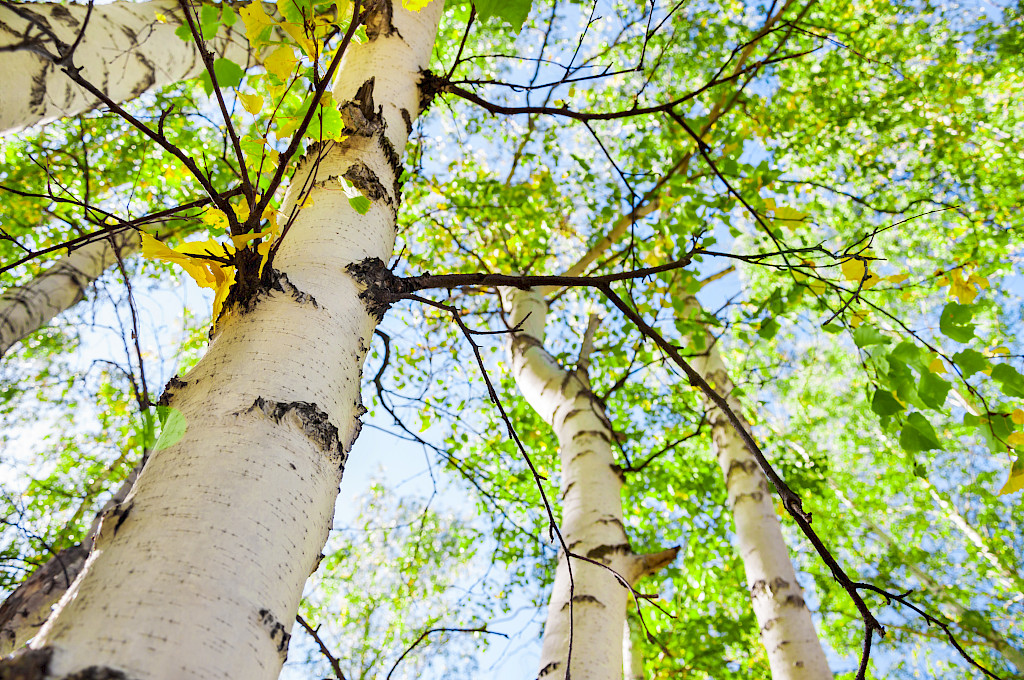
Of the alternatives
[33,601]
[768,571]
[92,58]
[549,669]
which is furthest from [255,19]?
[768,571]

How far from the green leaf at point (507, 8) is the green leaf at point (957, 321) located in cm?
124

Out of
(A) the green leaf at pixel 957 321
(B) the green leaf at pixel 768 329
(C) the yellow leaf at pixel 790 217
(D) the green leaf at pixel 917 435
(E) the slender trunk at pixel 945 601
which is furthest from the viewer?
(E) the slender trunk at pixel 945 601

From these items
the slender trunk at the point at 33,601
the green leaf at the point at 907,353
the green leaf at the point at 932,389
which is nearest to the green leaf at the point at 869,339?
the green leaf at the point at 907,353

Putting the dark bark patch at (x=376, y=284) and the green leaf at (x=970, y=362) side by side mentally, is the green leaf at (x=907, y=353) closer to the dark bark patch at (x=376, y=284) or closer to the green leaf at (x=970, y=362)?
the green leaf at (x=970, y=362)

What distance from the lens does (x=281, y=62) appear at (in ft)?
3.10

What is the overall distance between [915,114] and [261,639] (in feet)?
22.3

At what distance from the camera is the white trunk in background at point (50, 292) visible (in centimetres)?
300

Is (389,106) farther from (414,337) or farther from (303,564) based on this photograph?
(414,337)

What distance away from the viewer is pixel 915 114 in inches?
205

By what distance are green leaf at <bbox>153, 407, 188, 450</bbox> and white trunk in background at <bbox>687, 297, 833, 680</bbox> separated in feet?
6.08

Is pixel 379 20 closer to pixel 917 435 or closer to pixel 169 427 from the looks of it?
pixel 169 427

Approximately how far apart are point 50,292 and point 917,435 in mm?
4445

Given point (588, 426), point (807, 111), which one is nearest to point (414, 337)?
point (588, 426)

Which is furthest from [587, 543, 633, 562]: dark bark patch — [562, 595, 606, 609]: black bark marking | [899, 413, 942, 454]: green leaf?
[899, 413, 942, 454]: green leaf
